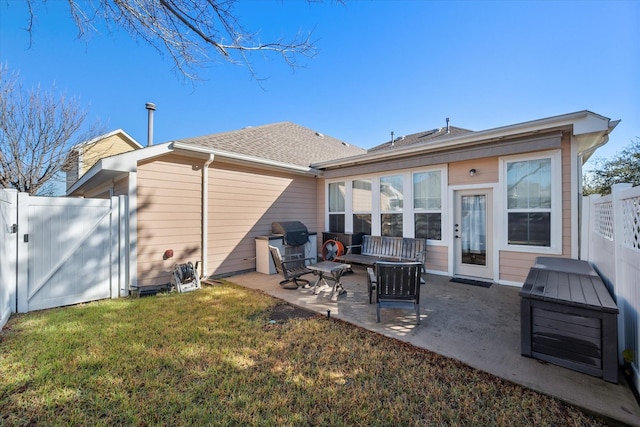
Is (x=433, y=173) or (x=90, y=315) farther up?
(x=433, y=173)

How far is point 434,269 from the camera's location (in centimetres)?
646

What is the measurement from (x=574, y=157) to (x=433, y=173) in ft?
8.45

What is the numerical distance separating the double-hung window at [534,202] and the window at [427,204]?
1.42 metres

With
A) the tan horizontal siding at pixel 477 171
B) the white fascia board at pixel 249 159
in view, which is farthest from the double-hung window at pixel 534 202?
the white fascia board at pixel 249 159

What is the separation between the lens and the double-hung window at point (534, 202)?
495 centimetres

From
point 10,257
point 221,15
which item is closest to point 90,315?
point 10,257

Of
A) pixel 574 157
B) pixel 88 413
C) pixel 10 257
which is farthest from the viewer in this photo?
pixel 574 157

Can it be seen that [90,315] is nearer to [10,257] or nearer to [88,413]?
[10,257]

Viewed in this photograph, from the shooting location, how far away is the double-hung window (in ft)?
16.3

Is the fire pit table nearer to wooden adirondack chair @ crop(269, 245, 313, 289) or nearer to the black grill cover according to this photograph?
wooden adirondack chair @ crop(269, 245, 313, 289)

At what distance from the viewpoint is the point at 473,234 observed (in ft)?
19.7

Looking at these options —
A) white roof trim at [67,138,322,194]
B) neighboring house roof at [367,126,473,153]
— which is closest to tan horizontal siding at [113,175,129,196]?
white roof trim at [67,138,322,194]

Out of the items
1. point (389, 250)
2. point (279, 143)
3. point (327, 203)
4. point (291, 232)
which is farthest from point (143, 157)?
point (389, 250)

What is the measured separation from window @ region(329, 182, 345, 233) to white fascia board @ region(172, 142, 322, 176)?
76cm
